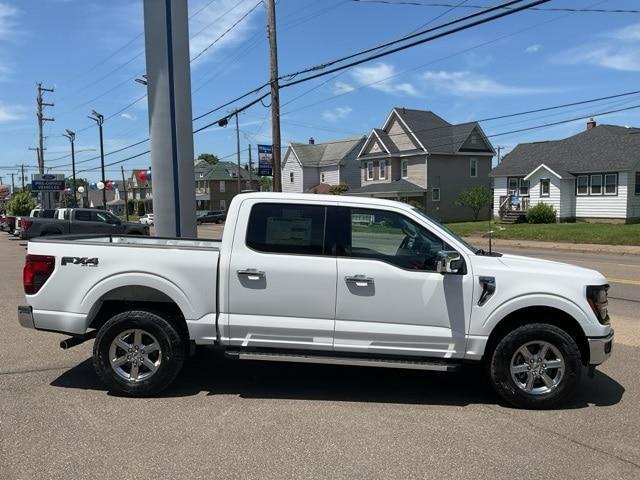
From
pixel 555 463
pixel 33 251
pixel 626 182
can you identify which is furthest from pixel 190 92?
pixel 626 182

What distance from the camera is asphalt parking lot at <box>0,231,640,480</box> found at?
3854mm

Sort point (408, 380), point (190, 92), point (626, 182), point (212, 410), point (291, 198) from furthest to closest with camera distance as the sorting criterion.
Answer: point (626, 182)
point (190, 92)
point (408, 380)
point (291, 198)
point (212, 410)

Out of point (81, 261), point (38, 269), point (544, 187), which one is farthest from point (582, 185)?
point (38, 269)

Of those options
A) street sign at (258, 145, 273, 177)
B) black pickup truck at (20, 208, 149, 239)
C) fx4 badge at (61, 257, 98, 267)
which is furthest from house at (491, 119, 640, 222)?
fx4 badge at (61, 257, 98, 267)

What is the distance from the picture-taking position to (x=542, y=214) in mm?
38094

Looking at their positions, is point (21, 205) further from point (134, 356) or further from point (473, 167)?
point (134, 356)

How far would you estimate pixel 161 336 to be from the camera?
5.17 metres

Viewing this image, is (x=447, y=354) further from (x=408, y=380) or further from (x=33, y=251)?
(x=33, y=251)

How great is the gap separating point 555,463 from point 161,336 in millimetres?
3306

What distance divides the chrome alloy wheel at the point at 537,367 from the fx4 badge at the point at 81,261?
3.79m

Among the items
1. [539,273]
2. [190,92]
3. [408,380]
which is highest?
[190,92]

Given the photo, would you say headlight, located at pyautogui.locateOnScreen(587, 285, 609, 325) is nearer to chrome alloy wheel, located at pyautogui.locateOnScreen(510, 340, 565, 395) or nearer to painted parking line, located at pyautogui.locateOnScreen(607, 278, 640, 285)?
chrome alloy wheel, located at pyautogui.locateOnScreen(510, 340, 565, 395)

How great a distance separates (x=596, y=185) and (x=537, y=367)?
36210 mm

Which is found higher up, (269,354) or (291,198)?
(291,198)
